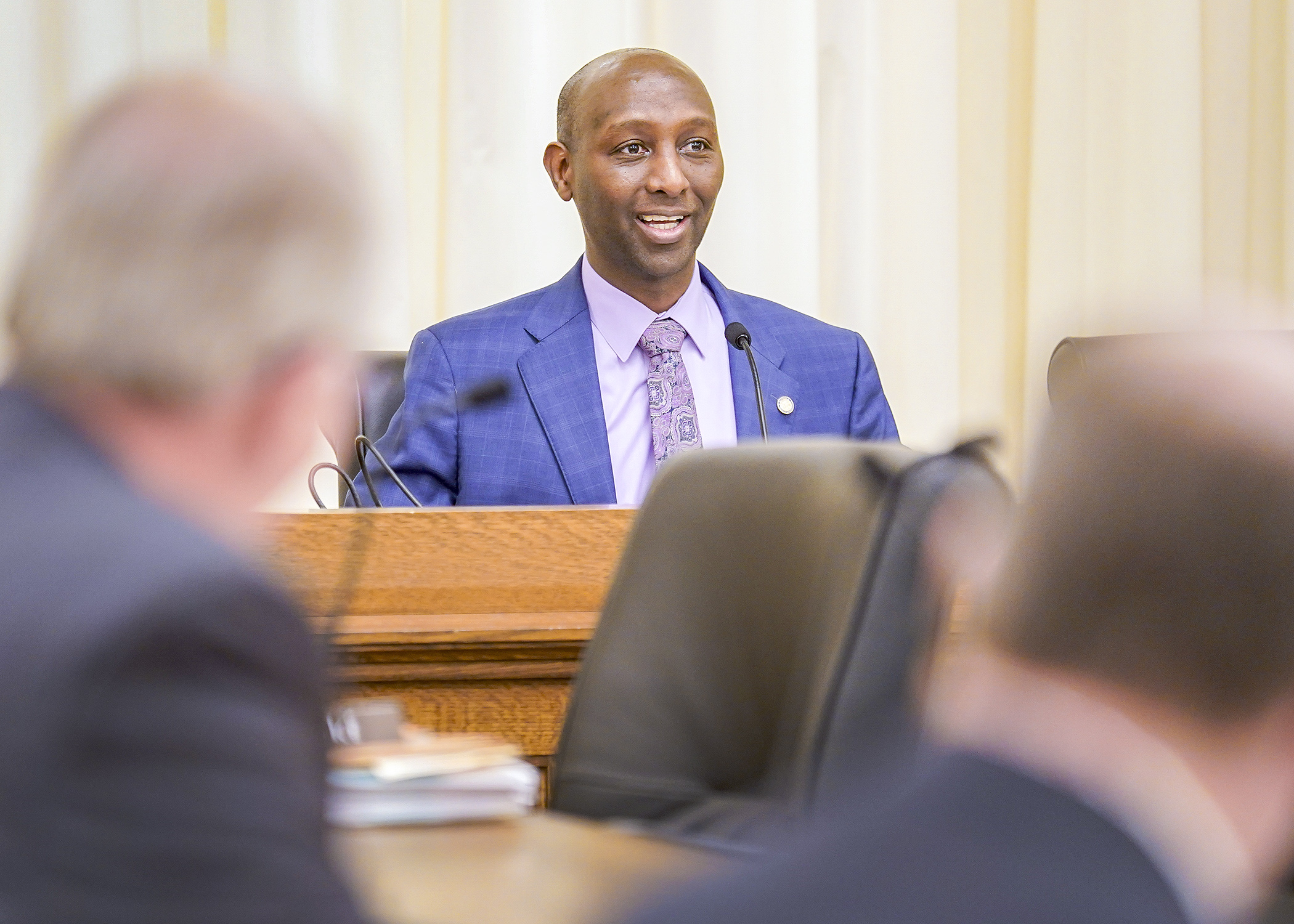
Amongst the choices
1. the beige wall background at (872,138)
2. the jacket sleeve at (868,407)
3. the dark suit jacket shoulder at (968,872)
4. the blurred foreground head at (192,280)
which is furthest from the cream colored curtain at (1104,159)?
the dark suit jacket shoulder at (968,872)

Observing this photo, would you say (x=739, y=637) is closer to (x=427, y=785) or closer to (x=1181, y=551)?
(x=427, y=785)

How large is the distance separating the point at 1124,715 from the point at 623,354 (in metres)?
2.22

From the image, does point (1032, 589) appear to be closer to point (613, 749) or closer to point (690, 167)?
point (613, 749)

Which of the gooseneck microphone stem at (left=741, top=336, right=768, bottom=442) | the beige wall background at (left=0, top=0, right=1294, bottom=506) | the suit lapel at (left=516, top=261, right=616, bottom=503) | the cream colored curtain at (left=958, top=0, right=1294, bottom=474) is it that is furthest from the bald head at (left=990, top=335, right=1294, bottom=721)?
the cream colored curtain at (left=958, top=0, right=1294, bottom=474)

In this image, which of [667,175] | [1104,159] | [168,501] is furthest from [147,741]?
[1104,159]

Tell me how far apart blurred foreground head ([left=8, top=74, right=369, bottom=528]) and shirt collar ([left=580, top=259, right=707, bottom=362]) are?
2.02 m

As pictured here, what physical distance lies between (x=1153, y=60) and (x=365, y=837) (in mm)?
3366

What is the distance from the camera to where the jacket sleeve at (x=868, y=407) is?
2.60 m

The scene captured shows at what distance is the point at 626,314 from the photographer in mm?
2719

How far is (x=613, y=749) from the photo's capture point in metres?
1.24

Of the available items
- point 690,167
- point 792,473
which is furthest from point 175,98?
point 690,167

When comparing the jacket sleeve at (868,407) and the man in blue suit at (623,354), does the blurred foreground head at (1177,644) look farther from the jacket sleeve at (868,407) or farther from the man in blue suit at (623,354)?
the jacket sleeve at (868,407)


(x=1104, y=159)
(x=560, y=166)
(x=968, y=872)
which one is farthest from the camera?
(x=1104, y=159)

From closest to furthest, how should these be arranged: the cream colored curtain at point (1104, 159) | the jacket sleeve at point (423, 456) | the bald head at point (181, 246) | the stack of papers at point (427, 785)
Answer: the bald head at point (181, 246) → the stack of papers at point (427, 785) → the jacket sleeve at point (423, 456) → the cream colored curtain at point (1104, 159)
